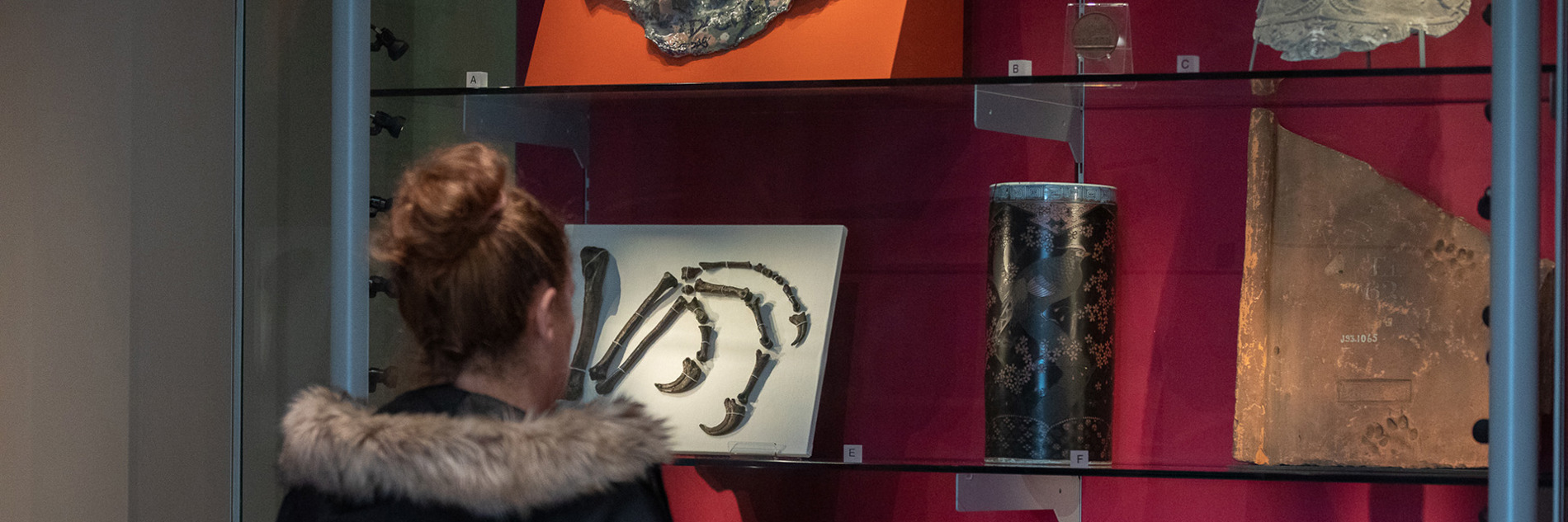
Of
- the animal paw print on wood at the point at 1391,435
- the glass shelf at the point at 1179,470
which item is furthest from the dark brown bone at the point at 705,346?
the animal paw print on wood at the point at 1391,435

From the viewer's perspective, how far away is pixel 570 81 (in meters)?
1.62

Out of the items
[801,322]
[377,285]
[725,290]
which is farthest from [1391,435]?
[377,285]

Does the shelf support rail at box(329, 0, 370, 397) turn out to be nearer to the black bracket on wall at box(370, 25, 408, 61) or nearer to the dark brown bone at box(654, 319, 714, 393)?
the black bracket on wall at box(370, 25, 408, 61)

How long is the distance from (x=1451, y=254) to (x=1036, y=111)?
478 millimetres

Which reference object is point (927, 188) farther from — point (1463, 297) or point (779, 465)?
point (1463, 297)

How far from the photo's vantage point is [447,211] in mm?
1116

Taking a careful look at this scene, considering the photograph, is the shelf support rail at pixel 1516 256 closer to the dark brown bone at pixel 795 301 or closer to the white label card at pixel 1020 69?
the white label card at pixel 1020 69

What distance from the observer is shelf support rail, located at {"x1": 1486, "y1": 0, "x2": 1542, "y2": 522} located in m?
1.28

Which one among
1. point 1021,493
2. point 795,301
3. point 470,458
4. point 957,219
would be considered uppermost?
point 957,219

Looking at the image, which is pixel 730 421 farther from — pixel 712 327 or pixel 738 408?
pixel 712 327

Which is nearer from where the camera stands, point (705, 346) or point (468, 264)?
point (468, 264)

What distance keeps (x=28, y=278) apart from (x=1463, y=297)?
5.15 feet

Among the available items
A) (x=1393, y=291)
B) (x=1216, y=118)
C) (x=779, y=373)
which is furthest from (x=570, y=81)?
(x=1393, y=291)

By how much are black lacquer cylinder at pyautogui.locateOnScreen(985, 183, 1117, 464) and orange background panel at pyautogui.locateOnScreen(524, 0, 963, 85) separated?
21cm
